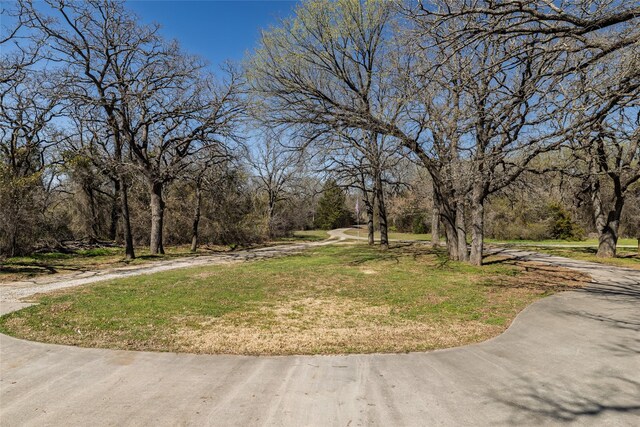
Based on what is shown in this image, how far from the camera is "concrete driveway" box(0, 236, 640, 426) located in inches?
124

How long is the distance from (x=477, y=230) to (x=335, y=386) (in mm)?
11145

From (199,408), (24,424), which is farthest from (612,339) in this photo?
(24,424)

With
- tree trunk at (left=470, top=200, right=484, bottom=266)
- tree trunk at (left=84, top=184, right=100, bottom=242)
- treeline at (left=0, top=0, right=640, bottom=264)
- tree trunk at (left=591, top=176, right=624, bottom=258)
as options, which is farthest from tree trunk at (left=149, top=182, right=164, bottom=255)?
tree trunk at (left=591, top=176, right=624, bottom=258)

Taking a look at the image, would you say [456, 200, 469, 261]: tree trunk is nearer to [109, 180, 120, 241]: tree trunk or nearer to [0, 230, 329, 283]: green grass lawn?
[0, 230, 329, 283]: green grass lawn

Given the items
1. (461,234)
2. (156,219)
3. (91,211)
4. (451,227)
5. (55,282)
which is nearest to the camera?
(55,282)

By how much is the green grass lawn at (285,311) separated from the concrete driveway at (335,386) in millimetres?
446

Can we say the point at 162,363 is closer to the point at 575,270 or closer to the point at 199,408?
the point at 199,408

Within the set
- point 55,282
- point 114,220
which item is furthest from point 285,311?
point 114,220

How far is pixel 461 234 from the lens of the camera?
1438 cm

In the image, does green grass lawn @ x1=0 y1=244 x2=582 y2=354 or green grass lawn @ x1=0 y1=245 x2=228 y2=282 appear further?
green grass lawn @ x1=0 y1=245 x2=228 y2=282

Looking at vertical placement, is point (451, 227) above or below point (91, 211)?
below

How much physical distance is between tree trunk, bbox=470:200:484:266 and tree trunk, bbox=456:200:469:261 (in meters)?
0.79

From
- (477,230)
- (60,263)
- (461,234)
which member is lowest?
(60,263)

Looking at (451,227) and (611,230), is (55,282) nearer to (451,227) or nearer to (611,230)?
(451,227)
